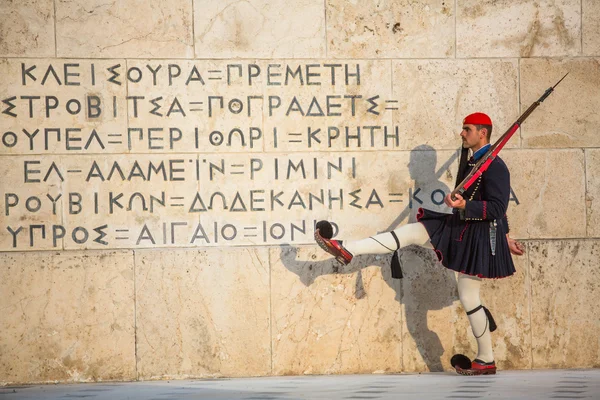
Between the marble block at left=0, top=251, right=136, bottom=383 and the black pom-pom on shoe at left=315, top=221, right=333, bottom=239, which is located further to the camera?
the marble block at left=0, top=251, right=136, bottom=383

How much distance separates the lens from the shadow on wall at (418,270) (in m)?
9.58

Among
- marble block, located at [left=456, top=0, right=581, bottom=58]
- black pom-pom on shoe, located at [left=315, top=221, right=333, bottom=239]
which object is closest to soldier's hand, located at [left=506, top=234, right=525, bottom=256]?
black pom-pom on shoe, located at [left=315, top=221, right=333, bottom=239]

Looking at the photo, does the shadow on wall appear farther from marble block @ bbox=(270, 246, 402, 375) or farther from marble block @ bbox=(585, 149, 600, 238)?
marble block @ bbox=(585, 149, 600, 238)

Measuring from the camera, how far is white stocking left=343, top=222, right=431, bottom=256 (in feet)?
29.3

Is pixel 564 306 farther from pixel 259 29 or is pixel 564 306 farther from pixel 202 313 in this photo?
pixel 259 29

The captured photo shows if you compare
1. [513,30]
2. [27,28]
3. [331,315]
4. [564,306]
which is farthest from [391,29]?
[27,28]

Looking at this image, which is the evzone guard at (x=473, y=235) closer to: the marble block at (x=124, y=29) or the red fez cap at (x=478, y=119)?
the red fez cap at (x=478, y=119)

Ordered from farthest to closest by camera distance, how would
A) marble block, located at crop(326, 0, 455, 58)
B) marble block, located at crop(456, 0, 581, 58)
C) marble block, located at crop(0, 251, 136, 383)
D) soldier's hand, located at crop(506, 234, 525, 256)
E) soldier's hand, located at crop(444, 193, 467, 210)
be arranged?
marble block, located at crop(456, 0, 581, 58) → marble block, located at crop(326, 0, 455, 58) → marble block, located at crop(0, 251, 136, 383) → soldier's hand, located at crop(506, 234, 525, 256) → soldier's hand, located at crop(444, 193, 467, 210)

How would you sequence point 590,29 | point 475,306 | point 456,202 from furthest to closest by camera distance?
point 590,29 < point 475,306 < point 456,202

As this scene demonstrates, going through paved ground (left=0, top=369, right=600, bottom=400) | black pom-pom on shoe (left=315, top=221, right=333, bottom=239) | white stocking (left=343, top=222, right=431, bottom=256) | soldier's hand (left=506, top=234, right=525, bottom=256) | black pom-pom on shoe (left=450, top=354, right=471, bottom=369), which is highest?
black pom-pom on shoe (left=315, top=221, right=333, bottom=239)

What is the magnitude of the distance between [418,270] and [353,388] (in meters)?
1.68

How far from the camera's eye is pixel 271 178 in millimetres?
9609

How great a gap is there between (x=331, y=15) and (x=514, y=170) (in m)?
2.17

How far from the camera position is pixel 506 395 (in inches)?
299
